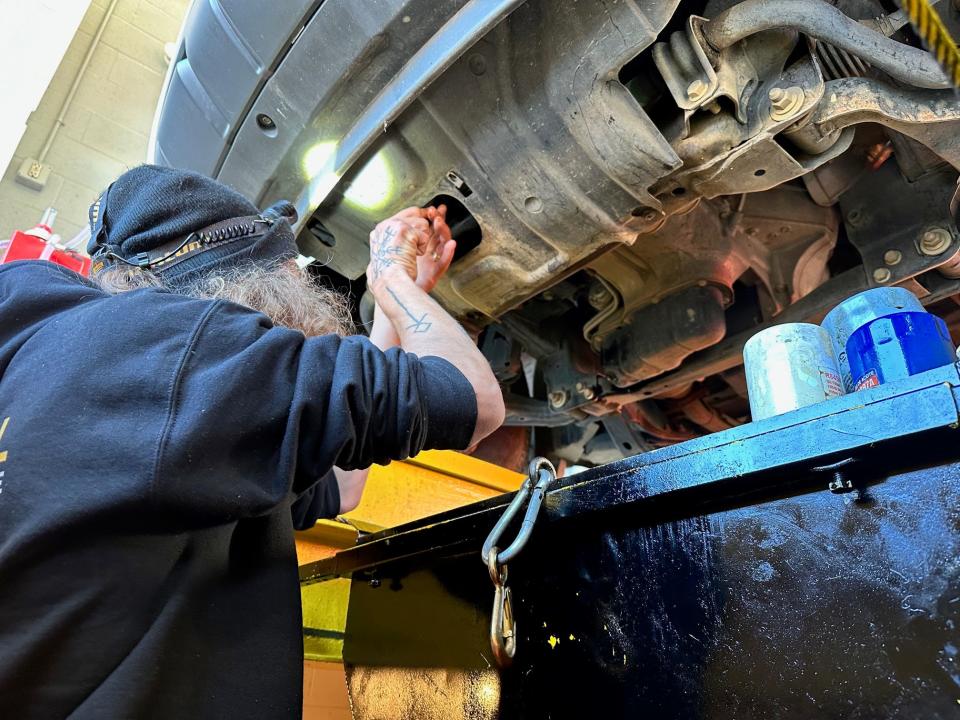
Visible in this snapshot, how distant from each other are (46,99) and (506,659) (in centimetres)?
531

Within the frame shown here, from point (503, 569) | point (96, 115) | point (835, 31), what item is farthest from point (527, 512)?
point (96, 115)

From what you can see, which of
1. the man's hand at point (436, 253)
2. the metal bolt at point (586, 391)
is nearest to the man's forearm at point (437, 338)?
the man's hand at point (436, 253)

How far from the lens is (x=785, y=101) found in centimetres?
111

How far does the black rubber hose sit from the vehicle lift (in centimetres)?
77

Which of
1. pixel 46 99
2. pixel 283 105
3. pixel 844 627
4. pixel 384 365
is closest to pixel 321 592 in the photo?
pixel 384 365

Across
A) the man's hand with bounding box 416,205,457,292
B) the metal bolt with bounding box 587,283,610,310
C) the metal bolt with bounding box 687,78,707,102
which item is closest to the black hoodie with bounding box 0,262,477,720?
the man's hand with bounding box 416,205,457,292

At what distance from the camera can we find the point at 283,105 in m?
1.30

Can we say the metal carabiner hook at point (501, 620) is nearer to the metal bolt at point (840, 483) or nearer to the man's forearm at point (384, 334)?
the metal bolt at point (840, 483)

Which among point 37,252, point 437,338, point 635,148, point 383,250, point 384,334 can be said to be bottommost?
point 437,338

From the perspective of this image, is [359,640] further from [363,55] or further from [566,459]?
[566,459]

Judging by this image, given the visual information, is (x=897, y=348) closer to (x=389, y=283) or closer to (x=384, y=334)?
(x=389, y=283)

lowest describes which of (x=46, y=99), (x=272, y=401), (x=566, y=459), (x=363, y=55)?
(x=272, y=401)

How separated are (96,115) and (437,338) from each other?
16.3 feet

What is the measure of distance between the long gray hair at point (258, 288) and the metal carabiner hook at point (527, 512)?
0.33 m
